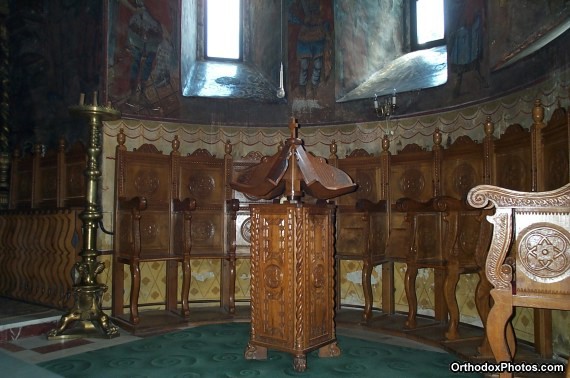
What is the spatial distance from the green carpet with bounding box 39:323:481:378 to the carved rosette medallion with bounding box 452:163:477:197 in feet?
6.56

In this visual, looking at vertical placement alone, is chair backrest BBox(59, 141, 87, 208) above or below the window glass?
below

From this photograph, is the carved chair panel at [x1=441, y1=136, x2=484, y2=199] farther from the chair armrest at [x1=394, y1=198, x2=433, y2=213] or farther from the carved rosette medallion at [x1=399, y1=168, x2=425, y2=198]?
the chair armrest at [x1=394, y1=198, x2=433, y2=213]

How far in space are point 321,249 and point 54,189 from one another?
4453 mm

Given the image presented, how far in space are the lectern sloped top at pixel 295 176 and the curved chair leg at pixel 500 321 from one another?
4.92ft

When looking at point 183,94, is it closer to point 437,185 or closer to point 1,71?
point 1,71

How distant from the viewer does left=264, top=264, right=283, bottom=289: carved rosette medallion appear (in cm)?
378

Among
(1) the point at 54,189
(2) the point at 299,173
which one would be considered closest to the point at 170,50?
(1) the point at 54,189

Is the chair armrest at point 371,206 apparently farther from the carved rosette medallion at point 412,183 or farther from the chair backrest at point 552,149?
the chair backrest at point 552,149

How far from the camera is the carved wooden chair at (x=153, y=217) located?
5.70 m

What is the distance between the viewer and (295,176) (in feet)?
12.5

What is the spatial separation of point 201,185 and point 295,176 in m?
2.93

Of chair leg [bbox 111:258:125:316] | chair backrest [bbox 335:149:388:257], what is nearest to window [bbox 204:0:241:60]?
chair backrest [bbox 335:149:388:257]

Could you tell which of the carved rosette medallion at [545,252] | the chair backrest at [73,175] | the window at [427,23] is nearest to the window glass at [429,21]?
the window at [427,23]

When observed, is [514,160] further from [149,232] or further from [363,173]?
[149,232]
